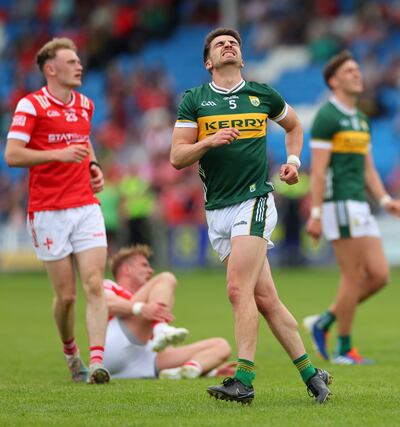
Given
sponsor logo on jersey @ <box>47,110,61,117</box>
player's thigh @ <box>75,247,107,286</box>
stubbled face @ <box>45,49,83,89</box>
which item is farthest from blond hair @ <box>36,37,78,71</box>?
player's thigh @ <box>75,247,107,286</box>

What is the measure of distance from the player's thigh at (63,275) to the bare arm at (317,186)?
8.49 ft

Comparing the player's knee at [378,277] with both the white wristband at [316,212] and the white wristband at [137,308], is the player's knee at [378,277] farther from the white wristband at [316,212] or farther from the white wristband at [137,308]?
the white wristband at [137,308]

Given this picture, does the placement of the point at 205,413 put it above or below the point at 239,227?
below

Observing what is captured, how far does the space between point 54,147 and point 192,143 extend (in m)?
1.98

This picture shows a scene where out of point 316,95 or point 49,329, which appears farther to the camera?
point 316,95

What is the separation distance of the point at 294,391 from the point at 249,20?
994 inches

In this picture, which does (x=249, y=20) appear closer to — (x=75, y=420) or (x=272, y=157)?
(x=272, y=157)

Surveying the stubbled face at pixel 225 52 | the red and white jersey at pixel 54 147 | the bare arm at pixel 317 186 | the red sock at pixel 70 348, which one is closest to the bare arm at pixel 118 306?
the red sock at pixel 70 348

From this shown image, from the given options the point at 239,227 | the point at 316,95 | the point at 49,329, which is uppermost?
the point at 316,95

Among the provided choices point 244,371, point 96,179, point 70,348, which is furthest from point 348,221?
point 244,371

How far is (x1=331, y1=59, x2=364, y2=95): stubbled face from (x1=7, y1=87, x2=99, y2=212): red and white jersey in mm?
2957

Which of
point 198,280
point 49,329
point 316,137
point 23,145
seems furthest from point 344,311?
point 198,280

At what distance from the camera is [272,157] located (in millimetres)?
26922

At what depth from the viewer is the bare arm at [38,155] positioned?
28.4 ft
